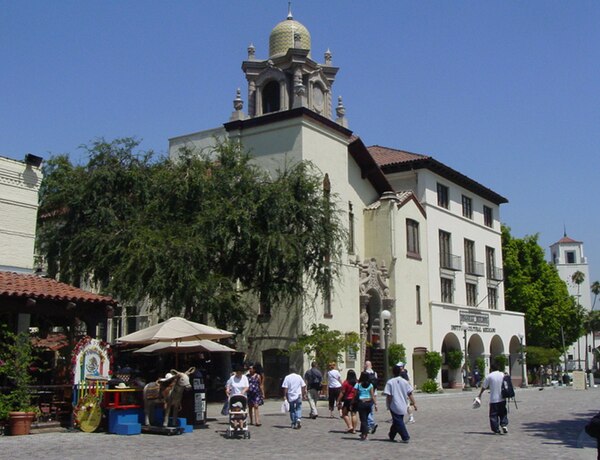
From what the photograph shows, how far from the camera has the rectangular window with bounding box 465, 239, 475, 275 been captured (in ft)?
167

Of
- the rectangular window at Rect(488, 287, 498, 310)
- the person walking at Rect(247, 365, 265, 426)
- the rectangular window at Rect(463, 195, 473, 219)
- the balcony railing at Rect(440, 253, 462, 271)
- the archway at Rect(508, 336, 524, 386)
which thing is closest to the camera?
the person walking at Rect(247, 365, 265, 426)

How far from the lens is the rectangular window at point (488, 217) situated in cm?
5520

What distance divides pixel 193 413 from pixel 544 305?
156 ft

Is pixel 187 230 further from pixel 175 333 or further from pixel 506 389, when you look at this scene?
pixel 506 389

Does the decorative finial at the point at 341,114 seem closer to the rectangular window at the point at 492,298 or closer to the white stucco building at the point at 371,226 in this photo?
the white stucco building at the point at 371,226

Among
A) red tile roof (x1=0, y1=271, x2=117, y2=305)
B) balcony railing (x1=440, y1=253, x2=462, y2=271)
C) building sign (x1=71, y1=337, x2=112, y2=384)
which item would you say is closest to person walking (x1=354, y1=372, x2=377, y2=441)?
building sign (x1=71, y1=337, x2=112, y2=384)

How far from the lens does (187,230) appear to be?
1075 inches

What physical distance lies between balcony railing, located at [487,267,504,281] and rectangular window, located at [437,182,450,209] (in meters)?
8.05

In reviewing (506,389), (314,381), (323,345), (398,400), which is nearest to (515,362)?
(323,345)

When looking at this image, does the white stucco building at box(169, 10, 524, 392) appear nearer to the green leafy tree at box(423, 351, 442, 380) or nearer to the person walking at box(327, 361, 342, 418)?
the green leafy tree at box(423, 351, 442, 380)

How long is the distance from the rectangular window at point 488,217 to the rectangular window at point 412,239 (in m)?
12.3

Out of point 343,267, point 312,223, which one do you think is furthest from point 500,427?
point 343,267

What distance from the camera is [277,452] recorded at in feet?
46.6

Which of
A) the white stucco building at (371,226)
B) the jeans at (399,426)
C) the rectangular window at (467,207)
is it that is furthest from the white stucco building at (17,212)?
the rectangular window at (467,207)
